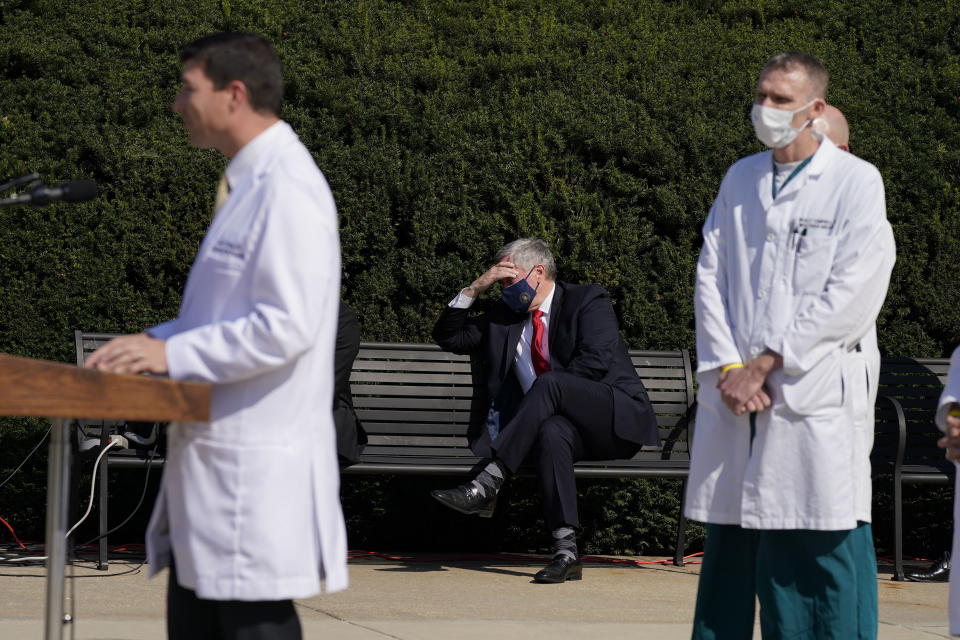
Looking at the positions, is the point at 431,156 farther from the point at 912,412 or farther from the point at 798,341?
the point at 798,341

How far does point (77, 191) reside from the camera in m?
2.94

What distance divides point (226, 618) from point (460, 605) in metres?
2.93

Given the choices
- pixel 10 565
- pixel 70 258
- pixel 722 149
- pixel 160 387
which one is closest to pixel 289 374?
pixel 160 387

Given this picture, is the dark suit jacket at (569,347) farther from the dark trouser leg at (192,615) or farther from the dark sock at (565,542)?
the dark trouser leg at (192,615)

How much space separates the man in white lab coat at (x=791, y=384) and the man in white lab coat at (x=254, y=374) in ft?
4.85

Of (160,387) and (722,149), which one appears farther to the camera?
(722,149)

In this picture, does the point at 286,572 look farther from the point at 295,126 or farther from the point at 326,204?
the point at 295,126

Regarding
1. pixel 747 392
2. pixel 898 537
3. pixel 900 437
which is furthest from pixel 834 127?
pixel 898 537

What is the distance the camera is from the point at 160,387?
99.8 inches

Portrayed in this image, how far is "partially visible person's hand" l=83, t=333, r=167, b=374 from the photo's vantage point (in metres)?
2.59

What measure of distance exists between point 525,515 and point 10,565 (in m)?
2.68

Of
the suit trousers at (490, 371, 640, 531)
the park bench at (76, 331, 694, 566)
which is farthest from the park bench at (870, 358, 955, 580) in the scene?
the suit trousers at (490, 371, 640, 531)

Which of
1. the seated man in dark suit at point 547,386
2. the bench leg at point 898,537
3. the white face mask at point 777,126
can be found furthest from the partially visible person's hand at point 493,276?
the white face mask at point 777,126

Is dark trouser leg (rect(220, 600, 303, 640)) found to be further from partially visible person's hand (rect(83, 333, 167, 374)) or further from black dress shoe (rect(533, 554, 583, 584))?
black dress shoe (rect(533, 554, 583, 584))
